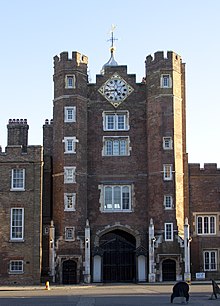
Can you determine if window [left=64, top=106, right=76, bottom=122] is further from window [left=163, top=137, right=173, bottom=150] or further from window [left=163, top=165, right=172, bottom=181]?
window [left=163, top=165, right=172, bottom=181]

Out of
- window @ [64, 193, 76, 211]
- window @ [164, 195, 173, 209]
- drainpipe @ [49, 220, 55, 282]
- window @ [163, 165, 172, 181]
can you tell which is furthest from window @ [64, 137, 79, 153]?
window @ [164, 195, 173, 209]

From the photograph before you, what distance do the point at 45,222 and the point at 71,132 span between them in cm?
814

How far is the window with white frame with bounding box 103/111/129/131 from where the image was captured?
60625 millimetres

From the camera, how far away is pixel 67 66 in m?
60.2

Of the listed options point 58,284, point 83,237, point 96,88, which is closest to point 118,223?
point 83,237

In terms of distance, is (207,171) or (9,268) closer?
(9,268)

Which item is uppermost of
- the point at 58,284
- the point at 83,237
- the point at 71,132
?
the point at 71,132

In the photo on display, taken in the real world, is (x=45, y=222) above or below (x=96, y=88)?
below

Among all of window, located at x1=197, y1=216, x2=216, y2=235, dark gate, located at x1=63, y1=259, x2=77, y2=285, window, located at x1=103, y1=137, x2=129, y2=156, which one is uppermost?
window, located at x1=103, y1=137, x2=129, y2=156

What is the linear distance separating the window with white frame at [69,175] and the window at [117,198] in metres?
3.24

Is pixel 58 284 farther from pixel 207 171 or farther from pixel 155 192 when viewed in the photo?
pixel 207 171

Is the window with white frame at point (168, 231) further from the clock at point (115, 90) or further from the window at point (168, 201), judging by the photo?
the clock at point (115, 90)

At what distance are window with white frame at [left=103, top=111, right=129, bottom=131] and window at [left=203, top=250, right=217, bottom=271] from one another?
1322cm

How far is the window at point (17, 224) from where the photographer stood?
56.2 meters
